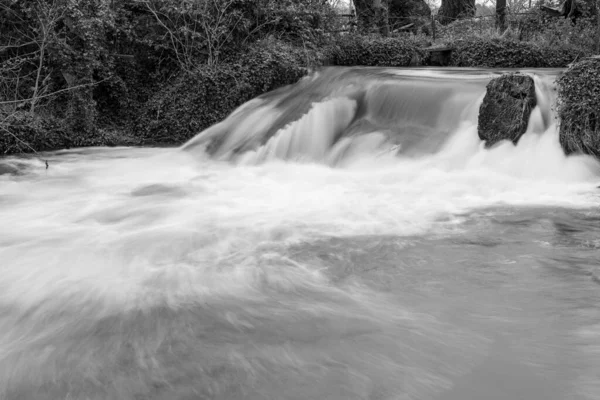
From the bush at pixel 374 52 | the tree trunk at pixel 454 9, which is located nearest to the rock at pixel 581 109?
the bush at pixel 374 52

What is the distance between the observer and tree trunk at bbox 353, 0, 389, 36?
18.3 metres

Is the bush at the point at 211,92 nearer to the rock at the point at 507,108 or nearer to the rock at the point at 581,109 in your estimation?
the rock at the point at 507,108

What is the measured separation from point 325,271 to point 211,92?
7529 mm

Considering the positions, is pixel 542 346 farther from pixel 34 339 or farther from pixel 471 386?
pixel 34 339

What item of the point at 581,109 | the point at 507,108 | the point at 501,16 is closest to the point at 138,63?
the point at 507,108

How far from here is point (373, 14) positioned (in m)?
18.7

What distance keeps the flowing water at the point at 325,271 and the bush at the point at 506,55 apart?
6625mm

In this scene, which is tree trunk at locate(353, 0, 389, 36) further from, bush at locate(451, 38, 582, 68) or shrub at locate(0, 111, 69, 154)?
shrub at locate(0, 111, 69, 154)

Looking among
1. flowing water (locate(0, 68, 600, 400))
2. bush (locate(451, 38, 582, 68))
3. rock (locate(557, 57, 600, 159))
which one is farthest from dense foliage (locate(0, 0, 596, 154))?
rock (locate(557, 57, 600, 159))

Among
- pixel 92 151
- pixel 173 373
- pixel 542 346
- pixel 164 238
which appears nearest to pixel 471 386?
pixel 542 346

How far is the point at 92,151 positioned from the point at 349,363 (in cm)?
869

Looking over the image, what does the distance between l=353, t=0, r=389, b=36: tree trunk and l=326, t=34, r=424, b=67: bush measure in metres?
2.78

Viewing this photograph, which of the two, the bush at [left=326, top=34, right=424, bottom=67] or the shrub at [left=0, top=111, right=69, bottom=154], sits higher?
the bush at [left=326, top=34, right=424, bottom=67]

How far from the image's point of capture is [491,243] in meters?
5.13
